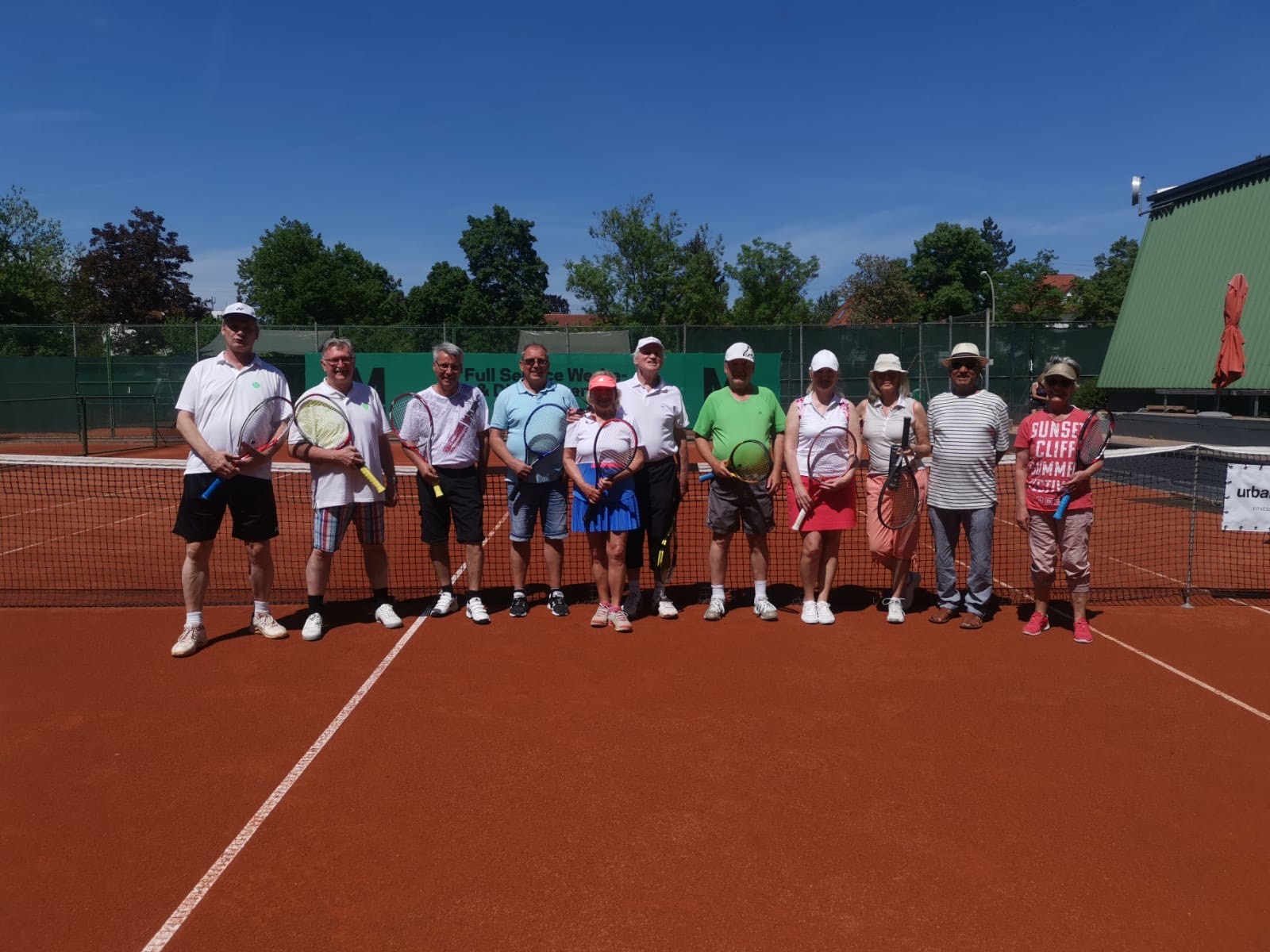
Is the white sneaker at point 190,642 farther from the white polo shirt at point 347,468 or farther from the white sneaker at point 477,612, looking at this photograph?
the white sneaker at point 477,612

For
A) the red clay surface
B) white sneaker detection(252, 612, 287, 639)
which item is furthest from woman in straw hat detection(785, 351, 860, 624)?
white sneaker detection(252, 612, 287, 639)

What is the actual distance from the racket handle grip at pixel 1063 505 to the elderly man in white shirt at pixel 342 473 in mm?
4308

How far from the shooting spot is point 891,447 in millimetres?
5906

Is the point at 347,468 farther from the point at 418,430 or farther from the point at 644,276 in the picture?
the point at 644,276

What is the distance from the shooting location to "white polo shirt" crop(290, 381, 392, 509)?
5500 mm

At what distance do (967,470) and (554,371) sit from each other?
1366 centimetres

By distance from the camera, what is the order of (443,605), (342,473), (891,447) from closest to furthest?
(342,473)
(891,447)
(443,605)

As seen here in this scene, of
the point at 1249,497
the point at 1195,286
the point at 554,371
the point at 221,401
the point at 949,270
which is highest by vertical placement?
the point at 949,270

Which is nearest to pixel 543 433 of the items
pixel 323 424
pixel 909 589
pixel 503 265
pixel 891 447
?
pixel 323 424

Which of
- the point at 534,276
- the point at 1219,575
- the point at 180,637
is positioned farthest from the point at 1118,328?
the point at 534,276

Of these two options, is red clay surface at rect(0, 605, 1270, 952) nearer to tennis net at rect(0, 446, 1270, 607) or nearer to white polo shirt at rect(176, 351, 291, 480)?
white polo shirt at rect(176, 351, 291, 480)

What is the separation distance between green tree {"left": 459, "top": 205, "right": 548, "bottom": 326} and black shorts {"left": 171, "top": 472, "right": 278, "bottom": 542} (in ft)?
196

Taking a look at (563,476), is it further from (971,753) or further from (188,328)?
(188,328)

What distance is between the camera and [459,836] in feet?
10.9
